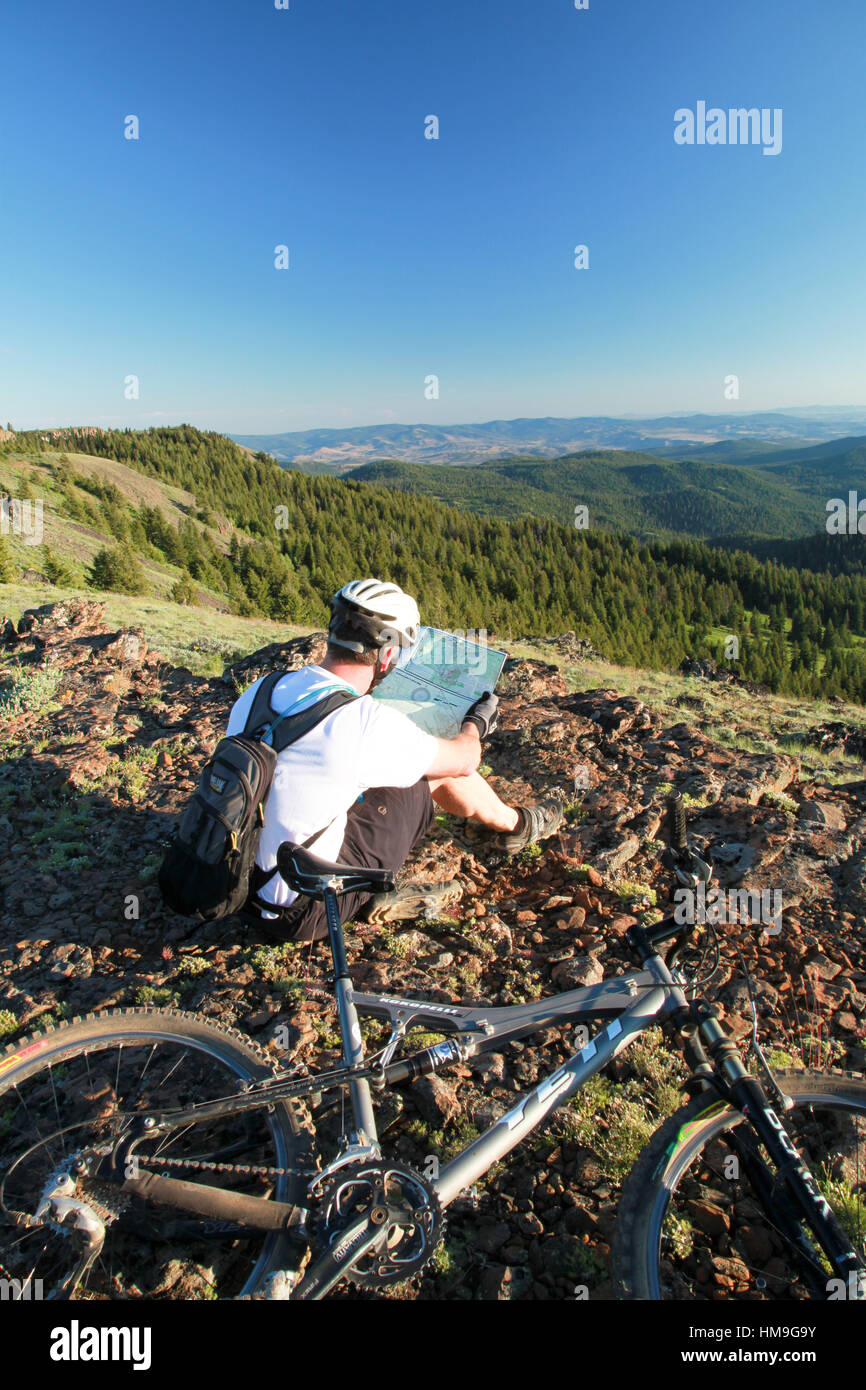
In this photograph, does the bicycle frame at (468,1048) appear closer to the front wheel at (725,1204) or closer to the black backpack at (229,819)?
the front wheel at (725,1204)

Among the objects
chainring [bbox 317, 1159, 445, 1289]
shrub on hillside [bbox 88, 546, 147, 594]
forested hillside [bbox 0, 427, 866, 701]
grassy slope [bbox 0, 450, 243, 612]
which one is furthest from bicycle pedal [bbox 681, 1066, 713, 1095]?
forested hillside [bbox 0, 427, 866, 701]

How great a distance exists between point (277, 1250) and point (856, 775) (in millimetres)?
9646

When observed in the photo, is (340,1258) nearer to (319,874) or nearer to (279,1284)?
(279,1284)

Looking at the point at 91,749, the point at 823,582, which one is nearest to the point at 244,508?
the point at 823,582

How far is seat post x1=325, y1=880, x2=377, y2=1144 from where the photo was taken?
2117 mm

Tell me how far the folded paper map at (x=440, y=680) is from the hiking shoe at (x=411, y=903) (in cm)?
109

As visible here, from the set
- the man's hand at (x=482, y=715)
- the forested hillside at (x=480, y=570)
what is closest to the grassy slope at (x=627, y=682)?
the man's hand at (x=482, y=715)

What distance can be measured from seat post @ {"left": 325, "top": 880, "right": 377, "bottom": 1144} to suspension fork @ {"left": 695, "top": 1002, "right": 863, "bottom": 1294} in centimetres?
125

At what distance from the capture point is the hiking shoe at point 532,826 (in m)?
4.73

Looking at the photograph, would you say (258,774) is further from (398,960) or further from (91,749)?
(91,749)

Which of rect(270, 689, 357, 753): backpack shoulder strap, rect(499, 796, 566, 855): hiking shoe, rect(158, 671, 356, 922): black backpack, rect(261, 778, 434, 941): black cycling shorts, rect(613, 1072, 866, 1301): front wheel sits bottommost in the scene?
rect(613, 1072, 866, 1301): front wheel

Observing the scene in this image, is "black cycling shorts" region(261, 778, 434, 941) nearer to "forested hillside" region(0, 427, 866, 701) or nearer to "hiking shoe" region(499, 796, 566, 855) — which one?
"hiking shoe" region(499, 796, 566, 855)

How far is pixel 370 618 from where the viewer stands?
3.24 metres

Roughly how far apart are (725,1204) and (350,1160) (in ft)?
5.27
